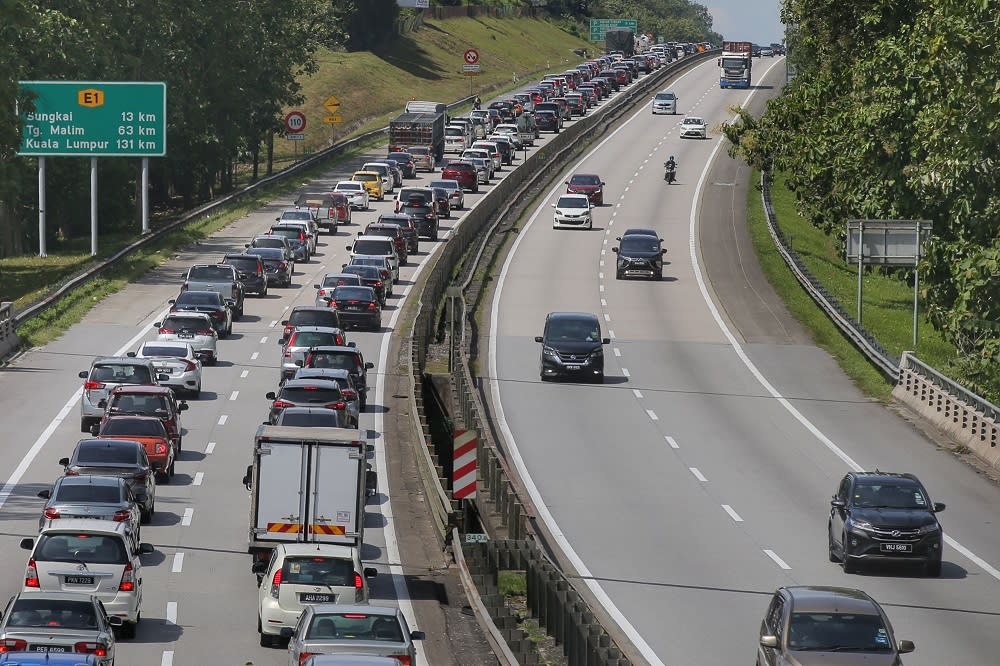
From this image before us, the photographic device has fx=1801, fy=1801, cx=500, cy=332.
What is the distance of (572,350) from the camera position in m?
49.2

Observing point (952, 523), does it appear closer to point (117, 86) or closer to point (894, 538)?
point (894, 538)

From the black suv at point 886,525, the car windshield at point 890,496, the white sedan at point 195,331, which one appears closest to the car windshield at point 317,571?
the black suv at point 886,525

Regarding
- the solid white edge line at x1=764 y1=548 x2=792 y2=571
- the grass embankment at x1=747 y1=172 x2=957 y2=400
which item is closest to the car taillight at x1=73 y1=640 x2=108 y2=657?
the solid white edge line at x1=764 y1=548 x2=792 y2=571

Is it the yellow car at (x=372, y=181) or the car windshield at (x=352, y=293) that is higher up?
the yellow car at (x=372, y=181)

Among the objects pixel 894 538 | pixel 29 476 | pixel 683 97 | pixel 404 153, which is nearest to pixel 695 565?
pixel 894 538

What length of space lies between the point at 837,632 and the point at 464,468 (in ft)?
35.0

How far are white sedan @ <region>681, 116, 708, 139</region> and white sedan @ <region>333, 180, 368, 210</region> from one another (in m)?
34.9

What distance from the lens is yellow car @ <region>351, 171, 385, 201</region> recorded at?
302 ft

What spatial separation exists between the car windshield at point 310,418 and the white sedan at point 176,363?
32.8 feet

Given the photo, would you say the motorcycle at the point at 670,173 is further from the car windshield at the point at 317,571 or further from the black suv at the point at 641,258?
the car windshield at the point at 317,571

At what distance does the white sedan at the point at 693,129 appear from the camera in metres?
118

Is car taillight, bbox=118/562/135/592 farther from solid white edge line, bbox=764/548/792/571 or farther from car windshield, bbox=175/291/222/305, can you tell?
car windshield, bbox=175/291/222/305

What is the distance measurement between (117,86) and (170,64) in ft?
88.0

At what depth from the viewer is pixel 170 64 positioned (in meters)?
94.8
